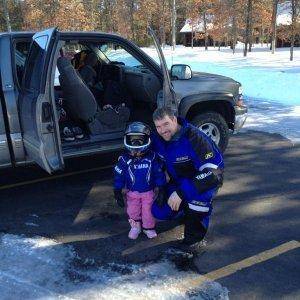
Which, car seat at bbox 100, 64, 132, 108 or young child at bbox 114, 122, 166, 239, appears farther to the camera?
car seat at bbox 100, 64, 132, 108

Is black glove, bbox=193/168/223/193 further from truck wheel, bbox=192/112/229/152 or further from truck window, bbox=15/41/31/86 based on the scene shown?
truck window, bbox=15/41/31/86

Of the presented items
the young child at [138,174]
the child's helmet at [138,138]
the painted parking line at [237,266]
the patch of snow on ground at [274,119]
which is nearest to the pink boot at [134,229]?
the young child at [138,174]

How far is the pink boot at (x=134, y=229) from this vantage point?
4125mm

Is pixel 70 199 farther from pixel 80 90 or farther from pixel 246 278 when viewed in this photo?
pixel 246 278

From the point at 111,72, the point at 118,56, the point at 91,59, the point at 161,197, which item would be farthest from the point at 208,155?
the point at 118,56

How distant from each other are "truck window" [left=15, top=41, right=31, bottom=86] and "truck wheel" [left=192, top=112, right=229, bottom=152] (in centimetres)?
222

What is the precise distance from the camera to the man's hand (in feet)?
12.4

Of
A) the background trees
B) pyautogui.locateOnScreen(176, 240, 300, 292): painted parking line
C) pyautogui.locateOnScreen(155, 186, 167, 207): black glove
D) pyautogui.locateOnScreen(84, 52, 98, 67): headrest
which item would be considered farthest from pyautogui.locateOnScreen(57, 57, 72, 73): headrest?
the background trees

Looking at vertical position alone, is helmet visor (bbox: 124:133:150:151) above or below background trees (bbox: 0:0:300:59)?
below

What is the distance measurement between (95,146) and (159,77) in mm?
1185

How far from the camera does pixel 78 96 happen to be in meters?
5.18

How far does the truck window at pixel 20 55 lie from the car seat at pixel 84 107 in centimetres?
38

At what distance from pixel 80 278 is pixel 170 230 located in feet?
3.62

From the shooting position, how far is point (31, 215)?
4695 mm
